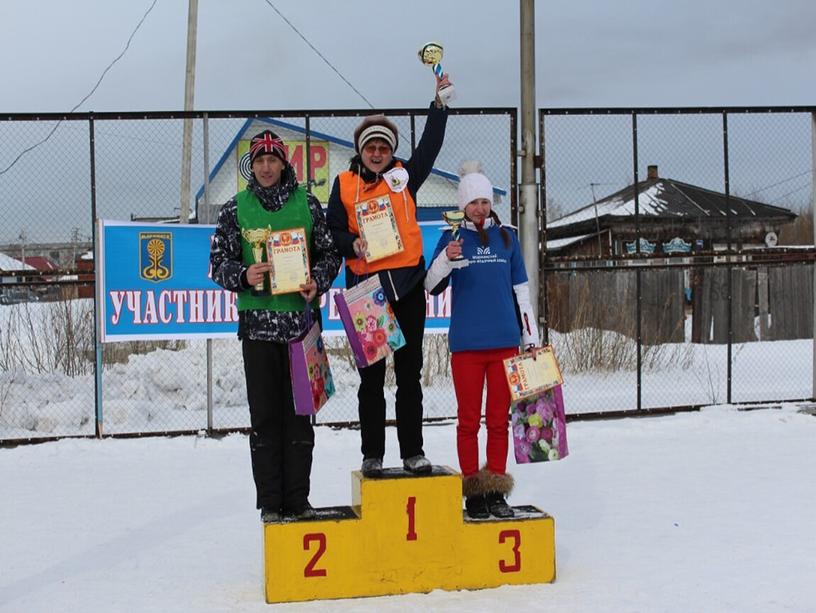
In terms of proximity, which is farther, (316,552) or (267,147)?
(267,147)

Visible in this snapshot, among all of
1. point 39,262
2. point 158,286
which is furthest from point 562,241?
point 158,286

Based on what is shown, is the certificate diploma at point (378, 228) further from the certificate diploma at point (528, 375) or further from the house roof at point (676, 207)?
the house roof at point (676, 207)

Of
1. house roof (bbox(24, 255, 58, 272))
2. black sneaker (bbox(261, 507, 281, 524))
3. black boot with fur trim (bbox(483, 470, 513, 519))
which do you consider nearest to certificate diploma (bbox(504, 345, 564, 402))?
black boot with fur trim (bbox(483, 470, 513, 519))

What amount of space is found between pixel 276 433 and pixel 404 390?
66 centimetres

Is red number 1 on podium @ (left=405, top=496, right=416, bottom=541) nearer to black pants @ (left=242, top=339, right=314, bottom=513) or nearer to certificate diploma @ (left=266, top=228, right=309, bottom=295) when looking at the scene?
black pants @ (left=242, top=339, right=314, bottom=513)

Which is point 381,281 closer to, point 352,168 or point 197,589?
point 352,168

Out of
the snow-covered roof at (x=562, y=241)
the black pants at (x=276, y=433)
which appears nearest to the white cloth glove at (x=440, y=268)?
the black pants at (x=276, y=433)

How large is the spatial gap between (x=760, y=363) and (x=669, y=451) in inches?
277

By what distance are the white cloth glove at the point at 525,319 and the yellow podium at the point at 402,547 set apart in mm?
811

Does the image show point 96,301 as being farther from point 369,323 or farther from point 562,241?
point 562,241

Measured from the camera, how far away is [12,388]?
356 inches

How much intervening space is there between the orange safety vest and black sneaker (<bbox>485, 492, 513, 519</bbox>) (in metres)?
1.22

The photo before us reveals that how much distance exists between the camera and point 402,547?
13.6 ft

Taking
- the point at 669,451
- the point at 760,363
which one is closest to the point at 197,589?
the point at 669,451
